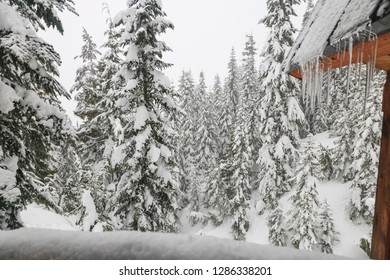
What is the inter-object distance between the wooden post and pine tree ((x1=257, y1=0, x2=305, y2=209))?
16569mm

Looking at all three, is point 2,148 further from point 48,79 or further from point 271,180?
point 271,180

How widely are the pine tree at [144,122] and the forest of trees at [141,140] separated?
5 cm

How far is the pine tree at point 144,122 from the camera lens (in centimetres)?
1162

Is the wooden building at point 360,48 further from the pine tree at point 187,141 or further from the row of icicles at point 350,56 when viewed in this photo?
the pine tree at point 187,141

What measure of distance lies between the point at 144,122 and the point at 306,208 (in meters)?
13.0

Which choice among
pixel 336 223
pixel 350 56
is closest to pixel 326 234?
pixel 336 223

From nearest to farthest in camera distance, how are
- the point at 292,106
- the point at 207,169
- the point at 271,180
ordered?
the point at 292,106 < the point at 271,180 < the point at 207,169

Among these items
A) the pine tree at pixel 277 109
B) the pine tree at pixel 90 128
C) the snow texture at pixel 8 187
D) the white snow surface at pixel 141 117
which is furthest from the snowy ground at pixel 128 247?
the pine tree at pixel 277 109

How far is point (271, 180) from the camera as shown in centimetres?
2358

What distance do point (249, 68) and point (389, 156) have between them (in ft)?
142

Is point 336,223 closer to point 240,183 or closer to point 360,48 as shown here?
point 240,183

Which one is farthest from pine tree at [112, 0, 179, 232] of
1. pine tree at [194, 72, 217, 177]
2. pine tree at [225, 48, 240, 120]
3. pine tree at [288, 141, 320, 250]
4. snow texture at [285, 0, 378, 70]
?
pine tree at [225, 48, 240, 120]

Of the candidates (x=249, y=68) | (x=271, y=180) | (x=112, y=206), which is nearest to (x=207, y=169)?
(x=249, y=68)

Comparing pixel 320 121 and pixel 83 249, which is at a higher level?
pixel 320 121
